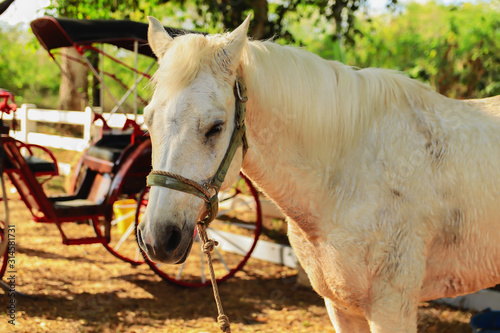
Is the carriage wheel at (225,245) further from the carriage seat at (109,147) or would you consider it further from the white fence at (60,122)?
the white fence at (60,122)

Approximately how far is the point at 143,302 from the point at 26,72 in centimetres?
2395

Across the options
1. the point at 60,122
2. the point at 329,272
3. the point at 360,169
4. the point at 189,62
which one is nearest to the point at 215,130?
the point at 189,62

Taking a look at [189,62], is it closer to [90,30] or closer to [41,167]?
[90,30]

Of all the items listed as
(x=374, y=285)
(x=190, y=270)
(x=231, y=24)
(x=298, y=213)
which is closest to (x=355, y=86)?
(x=298, y=213)

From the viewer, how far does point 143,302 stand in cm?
404

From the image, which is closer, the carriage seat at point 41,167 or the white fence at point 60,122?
the carriage seat at point 41,167

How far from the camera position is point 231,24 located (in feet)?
19.5

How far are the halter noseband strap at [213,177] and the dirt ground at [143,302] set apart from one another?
2.28 meters

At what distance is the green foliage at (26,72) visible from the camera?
20.7m

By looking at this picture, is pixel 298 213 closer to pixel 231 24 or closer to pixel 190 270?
pixel 190 270

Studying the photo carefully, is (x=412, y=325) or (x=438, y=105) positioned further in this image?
(x=438, y=105)

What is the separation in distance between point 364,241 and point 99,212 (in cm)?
322

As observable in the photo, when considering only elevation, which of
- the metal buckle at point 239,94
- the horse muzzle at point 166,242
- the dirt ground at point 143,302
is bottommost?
the dirt ground at point 143,302

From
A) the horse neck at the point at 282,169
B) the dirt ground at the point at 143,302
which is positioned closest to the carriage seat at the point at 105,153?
the dirt ground at the point at 143,302
